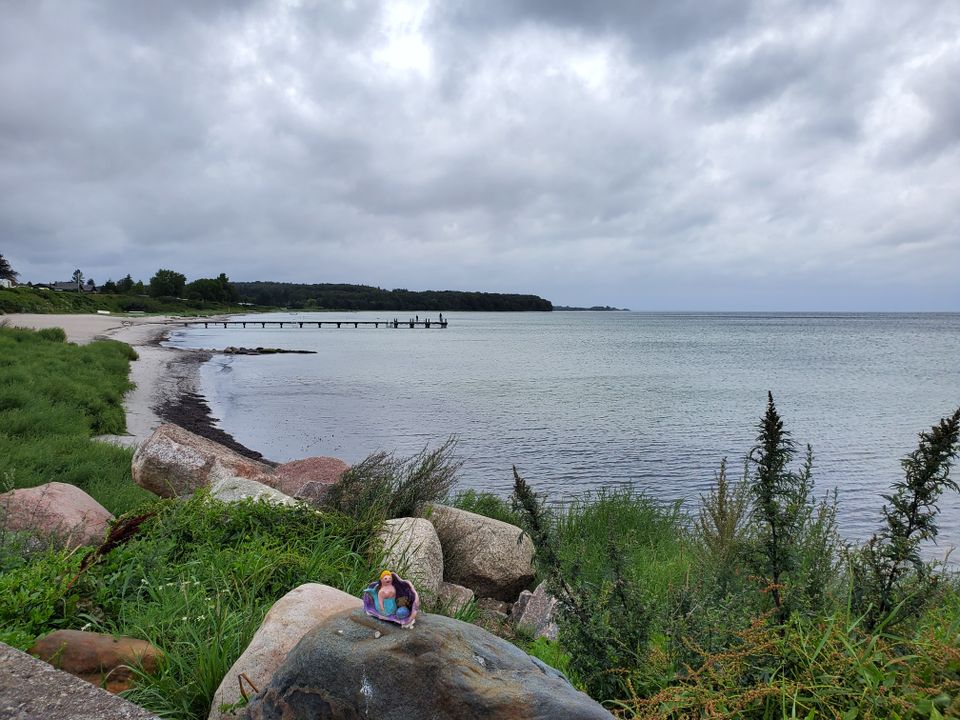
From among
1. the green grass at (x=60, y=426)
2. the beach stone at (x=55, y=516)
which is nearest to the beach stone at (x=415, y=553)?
the beach stone at (x=55, y=516)

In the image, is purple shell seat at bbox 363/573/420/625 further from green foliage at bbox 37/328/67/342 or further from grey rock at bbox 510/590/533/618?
green foliage at bbox 37/328/67/342

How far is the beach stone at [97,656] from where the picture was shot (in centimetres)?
388

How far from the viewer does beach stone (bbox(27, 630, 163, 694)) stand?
Answer: 3881 mm

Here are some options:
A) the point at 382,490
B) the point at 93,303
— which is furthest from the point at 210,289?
the point at 382,490

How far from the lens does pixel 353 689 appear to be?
106 inches

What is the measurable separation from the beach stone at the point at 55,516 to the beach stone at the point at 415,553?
2.73m


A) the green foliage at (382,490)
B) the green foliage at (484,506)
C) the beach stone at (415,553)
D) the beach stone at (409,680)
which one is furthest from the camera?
the green foliage at (484,506)

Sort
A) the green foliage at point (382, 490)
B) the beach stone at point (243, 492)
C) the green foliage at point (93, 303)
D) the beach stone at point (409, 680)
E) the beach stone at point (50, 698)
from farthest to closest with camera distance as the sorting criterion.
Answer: the green foliage at point (93, 303)
the green foliage at point (382, 490)
the beach stone at point (243, 492)
the beach stone at point (50, 698)
the beach stone at point (409, 680)

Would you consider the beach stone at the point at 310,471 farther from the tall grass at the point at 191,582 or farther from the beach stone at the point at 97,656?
the beach stone at the point at 97,656

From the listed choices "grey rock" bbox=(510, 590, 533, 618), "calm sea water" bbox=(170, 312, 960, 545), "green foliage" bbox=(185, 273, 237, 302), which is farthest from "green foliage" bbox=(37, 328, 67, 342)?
"green foliage" bbox=(185, 273, 237, 302)

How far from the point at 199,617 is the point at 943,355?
85.8 m

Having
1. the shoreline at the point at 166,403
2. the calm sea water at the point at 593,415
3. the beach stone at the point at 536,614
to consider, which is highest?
the beach stone at the point at 536,614

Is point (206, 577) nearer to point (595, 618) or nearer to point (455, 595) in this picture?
point (455, 595)

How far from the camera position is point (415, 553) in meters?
6.73
